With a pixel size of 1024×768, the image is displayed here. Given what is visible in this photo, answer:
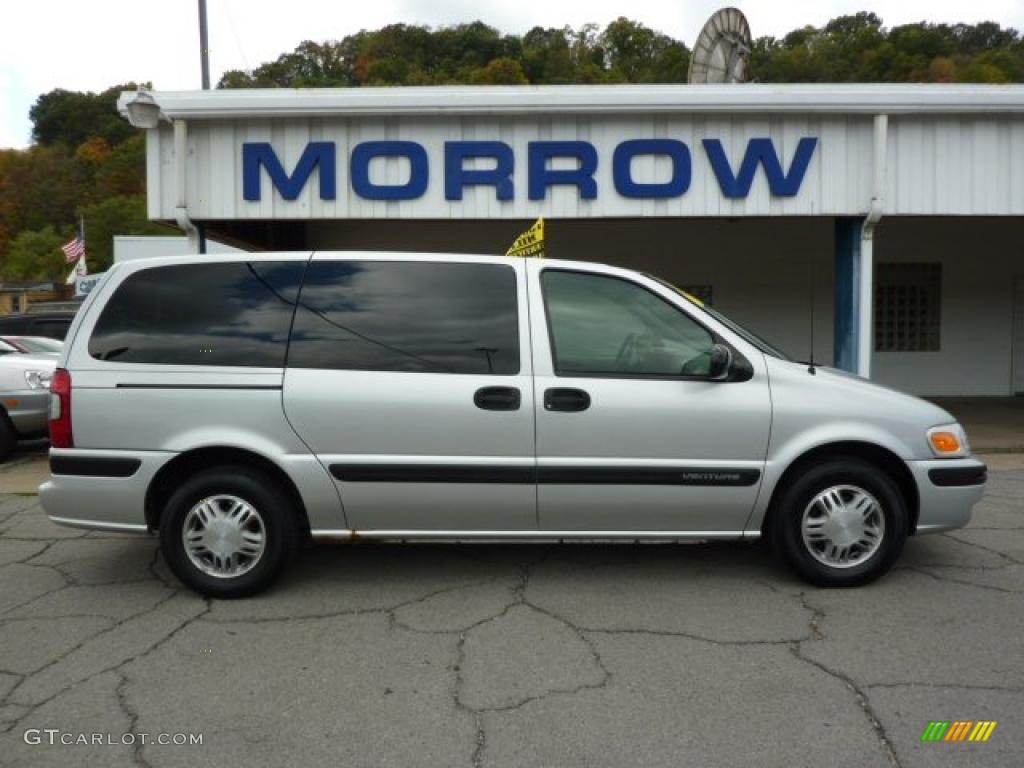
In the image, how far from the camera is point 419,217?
8.78 metres

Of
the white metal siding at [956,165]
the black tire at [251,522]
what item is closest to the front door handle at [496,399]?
the black tire at [251,522]

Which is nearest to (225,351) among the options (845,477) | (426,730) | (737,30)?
(426,730)

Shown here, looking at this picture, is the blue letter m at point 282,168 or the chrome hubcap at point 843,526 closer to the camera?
the chrome hubcap at point 843,526

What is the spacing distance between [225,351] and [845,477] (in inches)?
128

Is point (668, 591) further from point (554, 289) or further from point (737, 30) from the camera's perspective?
point (737, 30)

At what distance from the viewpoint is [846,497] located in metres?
4.14

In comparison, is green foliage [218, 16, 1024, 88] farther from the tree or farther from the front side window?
the front side window

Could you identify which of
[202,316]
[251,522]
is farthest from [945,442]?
[202,316]

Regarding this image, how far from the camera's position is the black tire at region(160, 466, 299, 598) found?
401 cm

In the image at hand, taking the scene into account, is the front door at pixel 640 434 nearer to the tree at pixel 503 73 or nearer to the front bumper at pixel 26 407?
the front bumper at pixel 26 407

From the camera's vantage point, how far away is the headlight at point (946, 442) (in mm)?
4121

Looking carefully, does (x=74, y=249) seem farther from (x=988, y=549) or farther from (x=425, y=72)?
(x=988, y=549)

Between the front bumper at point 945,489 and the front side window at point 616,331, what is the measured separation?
1.27m

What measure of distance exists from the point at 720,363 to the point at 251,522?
2.51 meters
